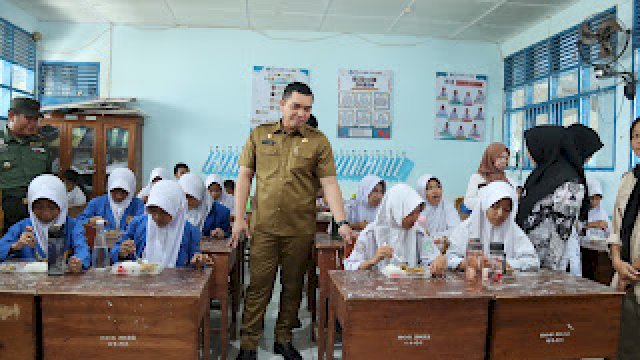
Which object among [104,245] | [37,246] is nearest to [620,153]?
[104,245]

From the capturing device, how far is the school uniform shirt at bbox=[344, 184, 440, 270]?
2.43 m

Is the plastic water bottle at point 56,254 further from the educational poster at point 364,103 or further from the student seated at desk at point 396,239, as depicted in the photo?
the educational poster at point 364,103

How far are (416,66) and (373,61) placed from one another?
22.6 inches

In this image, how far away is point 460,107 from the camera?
6.21 meters

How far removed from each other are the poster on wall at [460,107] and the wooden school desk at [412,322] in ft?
14.9

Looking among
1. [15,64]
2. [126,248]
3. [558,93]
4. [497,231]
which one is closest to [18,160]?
[126,248]

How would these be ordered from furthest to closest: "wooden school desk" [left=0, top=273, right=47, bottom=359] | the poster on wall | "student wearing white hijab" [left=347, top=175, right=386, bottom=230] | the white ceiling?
the poster on wall → the white ceiling → "student wearing white hijab" [left=347, top=175, right=386, bottom=230] → "wooden school desk" [left=0, top=273, right=47, bottom=359]

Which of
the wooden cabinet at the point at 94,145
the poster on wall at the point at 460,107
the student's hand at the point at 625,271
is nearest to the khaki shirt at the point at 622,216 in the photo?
the student's hand at the point at 625,271

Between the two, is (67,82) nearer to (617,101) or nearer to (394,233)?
(394,233)

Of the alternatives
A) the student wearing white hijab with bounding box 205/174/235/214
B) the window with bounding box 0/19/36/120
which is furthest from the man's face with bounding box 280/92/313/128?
the window with bounding box 0/19/36/120

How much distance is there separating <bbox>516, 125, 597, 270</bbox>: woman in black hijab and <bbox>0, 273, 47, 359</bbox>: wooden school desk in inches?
90.7

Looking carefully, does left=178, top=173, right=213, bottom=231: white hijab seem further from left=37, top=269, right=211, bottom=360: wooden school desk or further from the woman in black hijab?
the woman in black hijab

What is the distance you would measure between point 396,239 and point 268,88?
3.96 metres

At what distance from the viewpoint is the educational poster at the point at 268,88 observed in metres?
5.97
